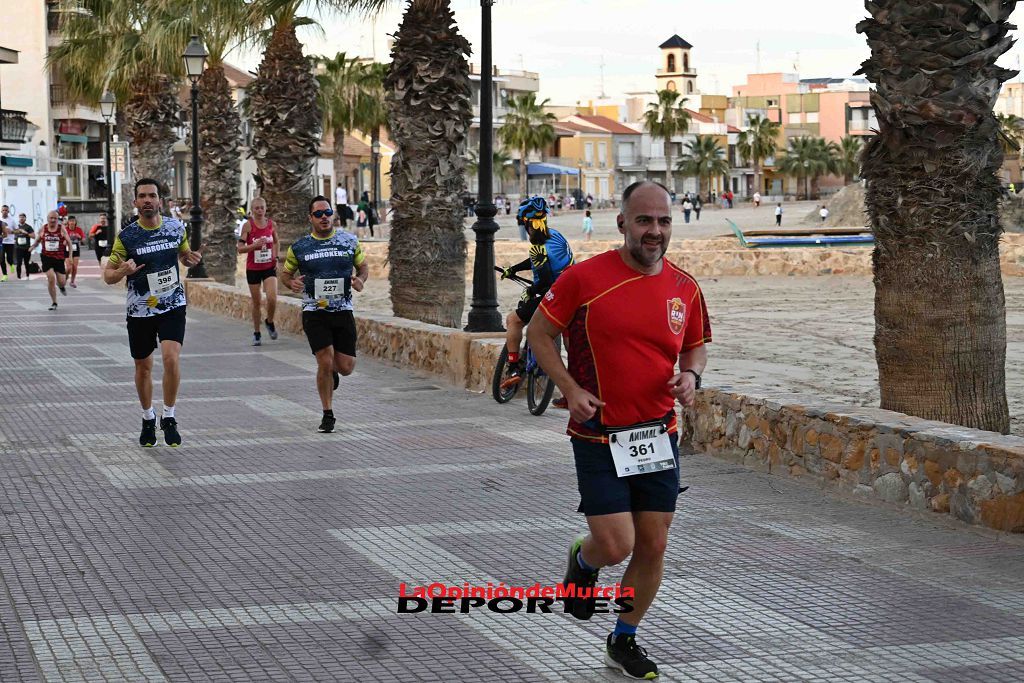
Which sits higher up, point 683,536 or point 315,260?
point 315,260

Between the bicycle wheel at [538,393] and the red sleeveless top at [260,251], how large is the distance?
6.97 metres

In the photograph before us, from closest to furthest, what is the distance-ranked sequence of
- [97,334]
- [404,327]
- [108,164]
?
[404,327] → [97,334] → [108,164]

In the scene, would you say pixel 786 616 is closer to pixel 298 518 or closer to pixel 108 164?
pixel 298 518

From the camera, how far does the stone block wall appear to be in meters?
7.41

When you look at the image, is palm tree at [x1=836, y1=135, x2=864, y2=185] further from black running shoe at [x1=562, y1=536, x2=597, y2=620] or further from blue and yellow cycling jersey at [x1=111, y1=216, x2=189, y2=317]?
black running shoe at [x1=562, y1=536, x2=597, y2=620]

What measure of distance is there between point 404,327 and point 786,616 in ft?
32.1

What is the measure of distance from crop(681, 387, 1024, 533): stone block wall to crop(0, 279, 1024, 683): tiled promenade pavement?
0.51ft

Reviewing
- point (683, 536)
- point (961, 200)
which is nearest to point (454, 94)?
point (961, 200)

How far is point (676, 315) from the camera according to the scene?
5105mm

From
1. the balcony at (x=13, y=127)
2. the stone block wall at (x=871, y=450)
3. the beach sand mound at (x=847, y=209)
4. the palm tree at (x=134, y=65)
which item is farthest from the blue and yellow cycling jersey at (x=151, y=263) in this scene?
the beach sand mound at (x=847, y=209)

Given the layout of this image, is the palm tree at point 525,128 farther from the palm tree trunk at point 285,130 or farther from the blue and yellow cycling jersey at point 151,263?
the blue and yellow cycling jersey at point 151,263

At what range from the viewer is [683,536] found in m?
7.52

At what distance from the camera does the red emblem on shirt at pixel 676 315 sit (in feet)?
16.7

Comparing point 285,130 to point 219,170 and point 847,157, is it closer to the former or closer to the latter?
point 219,170
